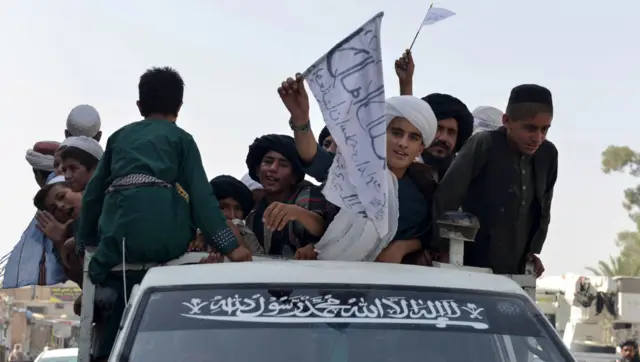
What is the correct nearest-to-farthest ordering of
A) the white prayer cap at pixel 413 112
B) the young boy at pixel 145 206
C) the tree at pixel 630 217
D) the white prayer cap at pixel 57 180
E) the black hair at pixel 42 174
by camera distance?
1. the young boy at pixel 145 206
2. the white prayer cap at pixel 413 112
3. the white prayer cap at pixel 57 180
4. the black hair at pixel 42 174
5. the tree at pixel 630 217

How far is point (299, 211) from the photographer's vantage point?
4598 mm

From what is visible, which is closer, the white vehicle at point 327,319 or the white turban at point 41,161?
the white vehicle at point 327,319

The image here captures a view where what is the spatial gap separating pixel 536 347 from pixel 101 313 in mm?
1798

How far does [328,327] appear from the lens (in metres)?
3.47

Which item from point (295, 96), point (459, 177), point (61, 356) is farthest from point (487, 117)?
point (61, 356)

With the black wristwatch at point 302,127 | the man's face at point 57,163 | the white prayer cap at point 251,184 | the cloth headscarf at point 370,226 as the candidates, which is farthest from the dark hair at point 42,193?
the cloth headscarf at point 370,226

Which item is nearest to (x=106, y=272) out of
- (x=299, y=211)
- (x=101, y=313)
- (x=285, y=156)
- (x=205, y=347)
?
(x=101, y=313)

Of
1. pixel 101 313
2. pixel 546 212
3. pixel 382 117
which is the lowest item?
pixel 101 313

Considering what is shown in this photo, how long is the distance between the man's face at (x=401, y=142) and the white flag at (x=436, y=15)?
103 centimetres

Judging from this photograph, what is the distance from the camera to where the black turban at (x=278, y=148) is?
6.03 m

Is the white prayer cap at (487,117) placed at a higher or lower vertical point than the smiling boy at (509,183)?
higher

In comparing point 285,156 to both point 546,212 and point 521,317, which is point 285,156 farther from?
point 521,317

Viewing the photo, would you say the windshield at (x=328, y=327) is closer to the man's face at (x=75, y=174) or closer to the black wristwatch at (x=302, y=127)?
the black wristwatch at (x=302, y=127)

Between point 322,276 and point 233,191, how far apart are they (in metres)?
2.61
